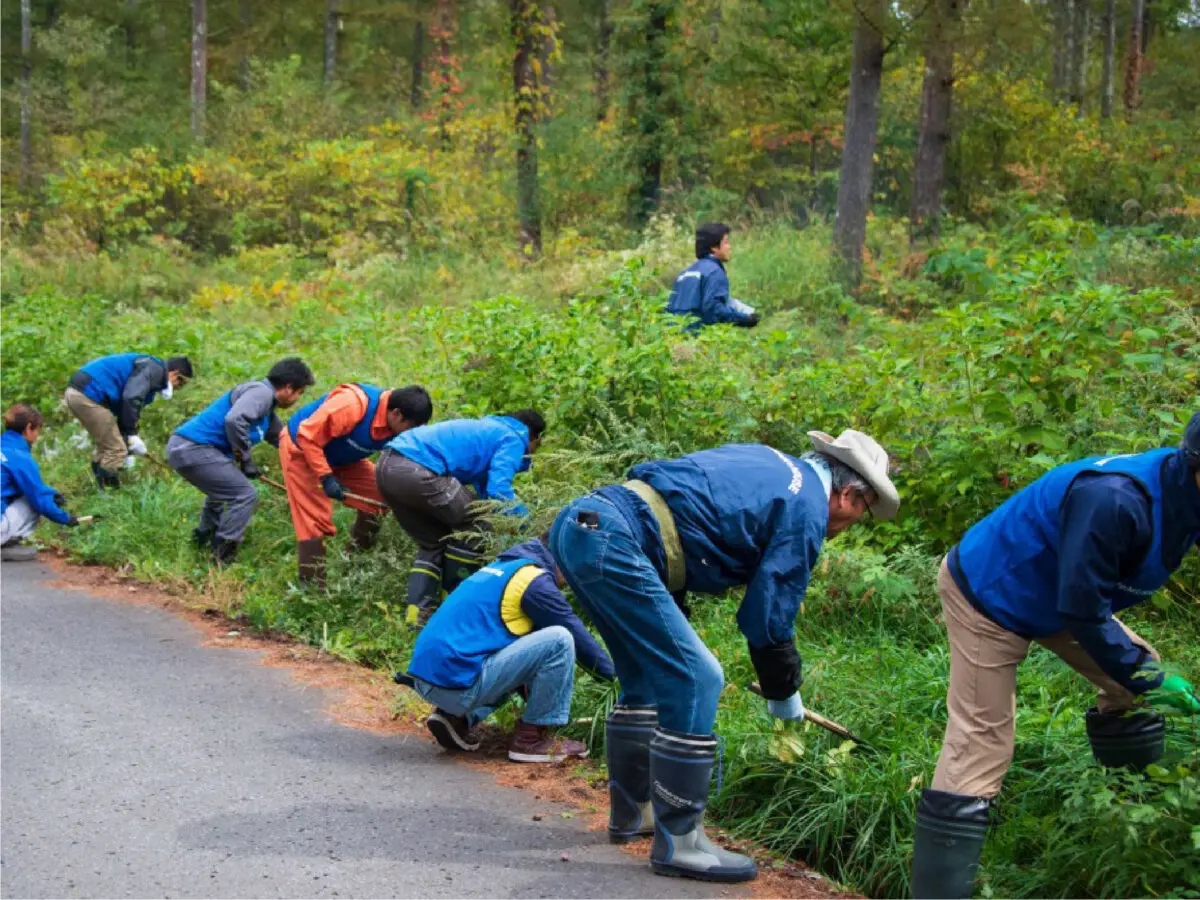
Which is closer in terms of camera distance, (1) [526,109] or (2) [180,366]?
(2) [180,366]

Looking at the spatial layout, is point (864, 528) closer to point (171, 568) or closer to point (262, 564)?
point (262, 564)

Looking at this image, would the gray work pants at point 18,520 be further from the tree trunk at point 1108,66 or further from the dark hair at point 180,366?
the tree trunk at point 1108,66

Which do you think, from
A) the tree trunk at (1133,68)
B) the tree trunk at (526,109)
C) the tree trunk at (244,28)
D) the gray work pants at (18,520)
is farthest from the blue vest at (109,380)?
the tree trunk at (244,28)

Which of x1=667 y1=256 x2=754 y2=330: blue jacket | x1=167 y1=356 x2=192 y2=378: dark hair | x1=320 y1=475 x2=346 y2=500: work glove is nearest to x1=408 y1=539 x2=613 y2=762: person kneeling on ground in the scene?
x1=320 y1=475 x2=346 y2=500: work glove

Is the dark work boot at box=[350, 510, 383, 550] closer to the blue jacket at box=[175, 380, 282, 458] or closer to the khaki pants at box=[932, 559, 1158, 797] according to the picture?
the blue jacket at box=[175, 380, 282, 458]

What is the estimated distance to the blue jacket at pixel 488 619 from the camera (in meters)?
6.19

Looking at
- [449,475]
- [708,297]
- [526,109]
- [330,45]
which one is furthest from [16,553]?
[330,45]

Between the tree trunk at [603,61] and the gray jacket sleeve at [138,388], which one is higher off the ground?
the tree trunk at [603,61]

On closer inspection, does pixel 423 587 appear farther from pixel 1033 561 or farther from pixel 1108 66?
pixel 1108 66

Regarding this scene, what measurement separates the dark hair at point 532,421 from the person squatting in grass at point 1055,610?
159 inches

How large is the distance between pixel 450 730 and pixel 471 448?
234 cm

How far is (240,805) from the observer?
578 cm

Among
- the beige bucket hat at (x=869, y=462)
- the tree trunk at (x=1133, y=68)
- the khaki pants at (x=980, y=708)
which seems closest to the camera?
the khaki pants at (x=980, y=708)

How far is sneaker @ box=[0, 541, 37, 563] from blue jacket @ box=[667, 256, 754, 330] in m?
6.26
